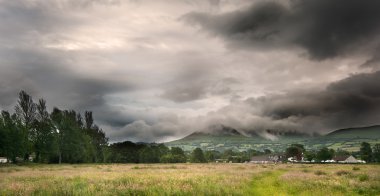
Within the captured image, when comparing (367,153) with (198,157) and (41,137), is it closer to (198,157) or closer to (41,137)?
(198,157)

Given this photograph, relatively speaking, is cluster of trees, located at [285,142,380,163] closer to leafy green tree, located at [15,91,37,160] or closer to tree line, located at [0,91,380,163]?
tree line, located at [0,91,380,163]

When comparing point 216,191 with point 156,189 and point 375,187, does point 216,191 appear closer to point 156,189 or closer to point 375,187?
point 156,189

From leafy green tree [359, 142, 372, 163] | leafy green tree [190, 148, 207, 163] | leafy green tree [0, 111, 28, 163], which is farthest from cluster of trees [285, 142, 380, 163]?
leafy green tree [0, 111, 28, 163]

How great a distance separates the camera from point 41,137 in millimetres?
78750

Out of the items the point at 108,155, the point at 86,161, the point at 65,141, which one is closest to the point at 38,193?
the point at 65,141

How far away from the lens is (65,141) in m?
85.0

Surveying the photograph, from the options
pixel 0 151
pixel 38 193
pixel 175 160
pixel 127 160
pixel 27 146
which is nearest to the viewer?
pixel 38 193

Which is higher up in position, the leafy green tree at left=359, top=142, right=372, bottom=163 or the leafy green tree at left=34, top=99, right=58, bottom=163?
the leafy green tree at left=34, top=99, right=58, bottom=163

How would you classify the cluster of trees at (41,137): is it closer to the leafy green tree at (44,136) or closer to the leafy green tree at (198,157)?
the leafy green tree at (44,136)

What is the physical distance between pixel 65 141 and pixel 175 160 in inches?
1907

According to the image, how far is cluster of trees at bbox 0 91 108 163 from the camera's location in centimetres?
6794

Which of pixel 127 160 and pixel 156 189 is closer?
pixel 156 189

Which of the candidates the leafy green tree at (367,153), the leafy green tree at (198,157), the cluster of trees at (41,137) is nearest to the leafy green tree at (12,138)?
the cluster of trees at (41,137)

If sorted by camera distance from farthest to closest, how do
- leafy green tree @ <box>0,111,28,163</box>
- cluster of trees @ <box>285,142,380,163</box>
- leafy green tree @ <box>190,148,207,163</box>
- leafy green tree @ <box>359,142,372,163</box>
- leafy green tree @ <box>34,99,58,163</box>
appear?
leafy green tree @ <box>190,148,207,163</box> < leafy green tree @ <box>359,142,372,163</box> < cluster of trees @ <box>285,142,380,163</box> < leafy green tree @ <box>34,99,58,163</box> < leafy green tree @ <box>0,111,28,163</box>
